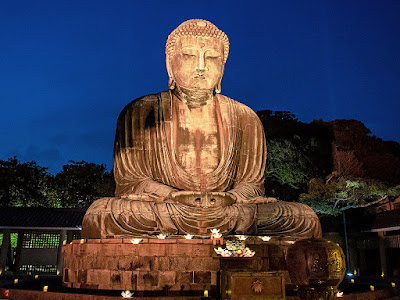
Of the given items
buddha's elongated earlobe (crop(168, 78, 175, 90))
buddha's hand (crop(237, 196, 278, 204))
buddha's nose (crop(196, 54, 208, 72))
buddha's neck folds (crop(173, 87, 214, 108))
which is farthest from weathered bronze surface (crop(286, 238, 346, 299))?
buddha's elongated earlobe (crop(168, 78, 175, 90))

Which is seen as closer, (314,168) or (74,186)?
(314,168)

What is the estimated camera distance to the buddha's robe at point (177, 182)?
5.96 meters

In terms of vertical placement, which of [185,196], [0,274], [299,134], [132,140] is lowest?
[0,274]

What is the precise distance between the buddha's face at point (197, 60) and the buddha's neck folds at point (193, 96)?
0.60 feet

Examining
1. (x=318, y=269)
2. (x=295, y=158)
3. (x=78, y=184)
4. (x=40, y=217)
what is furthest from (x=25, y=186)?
(x=318, y=269)

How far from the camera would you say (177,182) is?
6.97 m

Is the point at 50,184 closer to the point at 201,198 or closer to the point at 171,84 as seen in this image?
the point at 171,84

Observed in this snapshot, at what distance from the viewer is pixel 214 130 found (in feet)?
24.7

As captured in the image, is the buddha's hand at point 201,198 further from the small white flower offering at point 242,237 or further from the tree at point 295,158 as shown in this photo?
the tree at point 295,158

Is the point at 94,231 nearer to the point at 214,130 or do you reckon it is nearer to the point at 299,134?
the point at 214,130

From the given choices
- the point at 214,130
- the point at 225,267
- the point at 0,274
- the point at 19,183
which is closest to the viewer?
the point at 225,267

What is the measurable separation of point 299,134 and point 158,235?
13445 mm

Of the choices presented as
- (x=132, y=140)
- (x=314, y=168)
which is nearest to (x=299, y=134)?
(x=314, y=168)

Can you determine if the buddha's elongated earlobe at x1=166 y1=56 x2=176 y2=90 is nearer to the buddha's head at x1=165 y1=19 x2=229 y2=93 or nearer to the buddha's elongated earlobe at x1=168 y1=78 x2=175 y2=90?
the buddha's elongated earlobe at x1=168 y1=78 x2=175 y2=90
